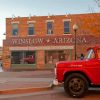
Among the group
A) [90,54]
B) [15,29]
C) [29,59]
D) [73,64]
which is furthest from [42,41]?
[73,64]

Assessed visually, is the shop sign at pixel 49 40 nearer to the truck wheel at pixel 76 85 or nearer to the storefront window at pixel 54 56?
the storefront window at pixel 54 56

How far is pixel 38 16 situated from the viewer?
48.2m

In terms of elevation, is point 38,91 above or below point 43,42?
below

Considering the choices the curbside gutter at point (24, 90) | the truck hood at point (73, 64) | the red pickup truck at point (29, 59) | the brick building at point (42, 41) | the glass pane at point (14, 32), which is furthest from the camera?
the glass pane at point (14, 32)

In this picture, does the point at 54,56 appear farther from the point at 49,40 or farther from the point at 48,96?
the point at 48,96

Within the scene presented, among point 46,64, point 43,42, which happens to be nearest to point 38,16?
point 43,42

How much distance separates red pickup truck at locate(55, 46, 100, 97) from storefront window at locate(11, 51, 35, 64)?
34632 millimetres

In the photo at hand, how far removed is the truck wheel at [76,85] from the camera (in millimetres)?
13734

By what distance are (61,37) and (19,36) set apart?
6379mm

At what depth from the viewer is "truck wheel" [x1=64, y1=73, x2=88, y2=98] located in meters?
13.7

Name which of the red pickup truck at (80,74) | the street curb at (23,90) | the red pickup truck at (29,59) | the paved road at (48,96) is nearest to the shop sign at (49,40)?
the red pickup truck at (29,59)

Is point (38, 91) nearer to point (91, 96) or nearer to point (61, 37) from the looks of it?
point (91, 96)

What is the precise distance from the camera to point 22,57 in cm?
4959

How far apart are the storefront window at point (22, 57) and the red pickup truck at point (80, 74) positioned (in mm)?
34632
